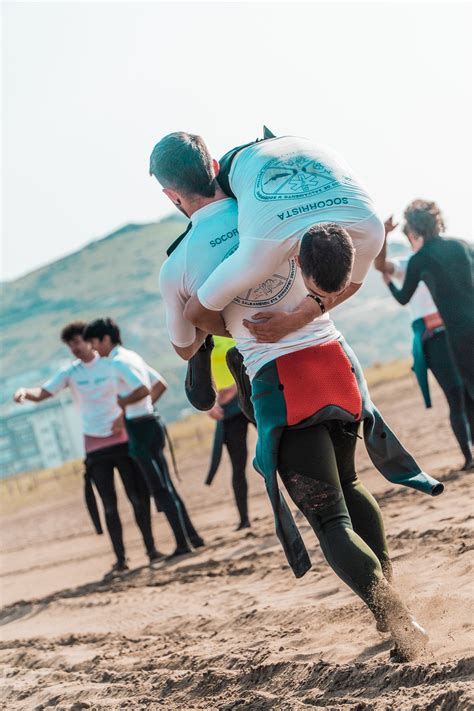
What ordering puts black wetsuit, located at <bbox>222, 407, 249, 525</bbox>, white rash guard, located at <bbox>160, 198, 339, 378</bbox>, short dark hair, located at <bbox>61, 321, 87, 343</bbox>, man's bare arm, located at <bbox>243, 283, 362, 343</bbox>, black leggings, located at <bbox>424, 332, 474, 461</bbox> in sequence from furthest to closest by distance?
short dark hair, located at <bbox>61, 321, 87, 343</bbox>, black wetsuit, located at <bbox>222, 407, 249, 525</bbox>, black leggings, located at <bbox>424, 332, 474, 461</bbox>, white rash guard, located at <bbox>160, 198, 339, 378</bbox>, man's bare arm, located at <bbox>243, 283, 362, 343</bbox>

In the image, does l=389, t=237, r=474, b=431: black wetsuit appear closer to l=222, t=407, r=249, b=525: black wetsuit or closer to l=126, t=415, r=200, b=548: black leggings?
l=222, t=407, r=249, b=525: black wetsuit

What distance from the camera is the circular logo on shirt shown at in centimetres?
→ 421

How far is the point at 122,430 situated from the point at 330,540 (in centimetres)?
617

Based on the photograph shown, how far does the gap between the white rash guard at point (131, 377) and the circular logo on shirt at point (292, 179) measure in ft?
19.1

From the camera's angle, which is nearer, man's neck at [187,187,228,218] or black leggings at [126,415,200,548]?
man's neck at [187,187,228,218]

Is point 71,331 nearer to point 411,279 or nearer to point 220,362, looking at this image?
point 220,362

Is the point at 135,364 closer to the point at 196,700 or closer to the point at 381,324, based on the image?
the point at 196,700

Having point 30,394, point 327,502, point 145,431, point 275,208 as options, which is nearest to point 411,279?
point 145,431

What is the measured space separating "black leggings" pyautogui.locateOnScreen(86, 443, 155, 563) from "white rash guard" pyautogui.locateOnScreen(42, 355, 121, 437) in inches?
7.8

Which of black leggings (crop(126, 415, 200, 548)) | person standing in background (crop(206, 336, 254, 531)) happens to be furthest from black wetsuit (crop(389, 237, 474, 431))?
black leggings (crop(126, 415, 200, 548))

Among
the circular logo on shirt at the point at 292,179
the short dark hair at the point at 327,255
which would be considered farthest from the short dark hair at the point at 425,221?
the short dark hair at the point at 327,255

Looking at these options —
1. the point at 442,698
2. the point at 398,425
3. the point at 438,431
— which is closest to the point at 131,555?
the point at 438,431

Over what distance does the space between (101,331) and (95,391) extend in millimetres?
536

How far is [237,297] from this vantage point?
443cm
